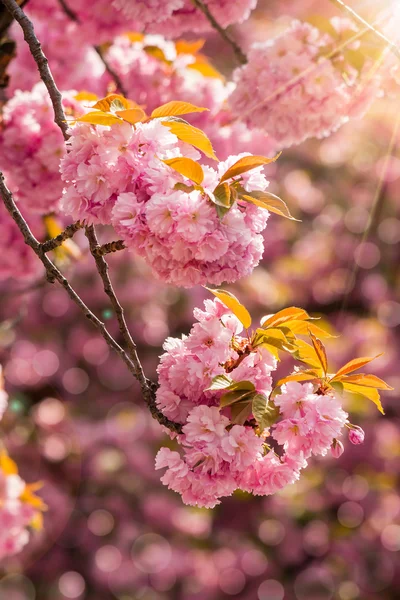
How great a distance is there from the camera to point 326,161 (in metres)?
5.68

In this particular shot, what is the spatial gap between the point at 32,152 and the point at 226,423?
101 cm

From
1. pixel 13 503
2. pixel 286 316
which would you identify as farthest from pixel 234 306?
pixel 13 503

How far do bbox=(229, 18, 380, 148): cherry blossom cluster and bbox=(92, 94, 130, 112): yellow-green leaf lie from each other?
0.83m

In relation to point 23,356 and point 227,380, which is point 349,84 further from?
point 23,356

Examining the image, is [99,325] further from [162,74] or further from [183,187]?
[162,74]

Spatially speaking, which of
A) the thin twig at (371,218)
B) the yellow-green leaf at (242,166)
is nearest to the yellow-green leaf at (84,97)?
the yellow-green leaf at (242,166)

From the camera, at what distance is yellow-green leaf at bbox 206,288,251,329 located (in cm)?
103

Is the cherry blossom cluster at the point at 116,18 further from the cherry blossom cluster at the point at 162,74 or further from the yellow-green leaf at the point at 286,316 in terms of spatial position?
the yellow-green leaf at the point at 286,316

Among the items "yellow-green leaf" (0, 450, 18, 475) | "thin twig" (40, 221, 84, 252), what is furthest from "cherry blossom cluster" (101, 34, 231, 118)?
"thin twig" (40, 221, 84, 252)

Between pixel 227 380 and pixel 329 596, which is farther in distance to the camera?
pixel 329 596

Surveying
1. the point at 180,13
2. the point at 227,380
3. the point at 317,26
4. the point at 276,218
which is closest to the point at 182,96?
the point at 180,13

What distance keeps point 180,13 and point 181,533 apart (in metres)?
3.80

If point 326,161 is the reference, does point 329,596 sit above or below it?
below

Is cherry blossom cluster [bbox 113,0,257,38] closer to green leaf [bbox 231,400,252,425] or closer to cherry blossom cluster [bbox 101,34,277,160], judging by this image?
cherry blossom cluster [bbox 101,34,277,160]
